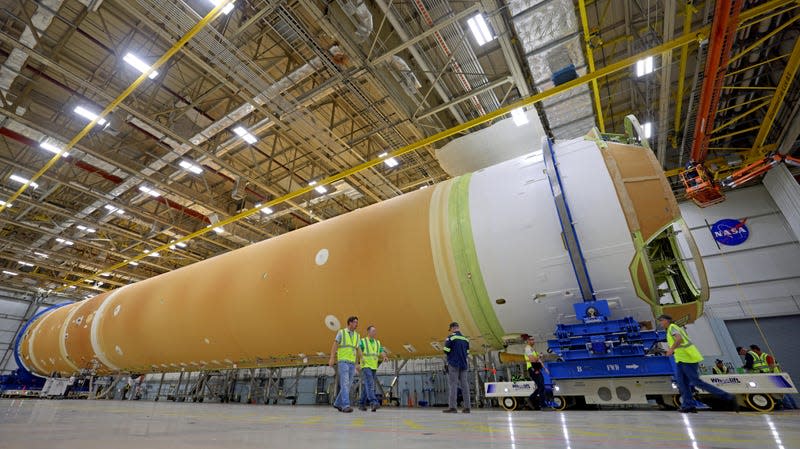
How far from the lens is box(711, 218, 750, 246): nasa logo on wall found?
41.2 ft

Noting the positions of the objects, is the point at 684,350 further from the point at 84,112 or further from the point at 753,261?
the point at 84,112

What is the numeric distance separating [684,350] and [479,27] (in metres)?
6.02

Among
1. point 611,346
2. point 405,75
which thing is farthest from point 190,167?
point 611,346

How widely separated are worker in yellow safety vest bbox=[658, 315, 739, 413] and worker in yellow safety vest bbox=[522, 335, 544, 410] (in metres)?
1.42

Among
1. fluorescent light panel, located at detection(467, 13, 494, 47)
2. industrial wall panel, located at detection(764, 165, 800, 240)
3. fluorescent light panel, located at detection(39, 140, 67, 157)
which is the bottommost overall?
industrial wall panel, located at detection(764, 165, 800, 240)

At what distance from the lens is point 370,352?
17.9 feet

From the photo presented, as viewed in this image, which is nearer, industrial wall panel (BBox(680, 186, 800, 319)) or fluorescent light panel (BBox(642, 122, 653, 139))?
fluorescent light panel (BBox(642, 122, 653, 139))

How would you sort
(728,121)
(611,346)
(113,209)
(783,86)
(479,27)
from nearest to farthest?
(611,346), (479,27), (783,86), (728,121), (113,209)

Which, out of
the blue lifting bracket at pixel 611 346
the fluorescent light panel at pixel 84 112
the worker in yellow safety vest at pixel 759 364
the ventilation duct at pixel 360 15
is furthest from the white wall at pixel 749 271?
the fluorescent light panel at pixel 84 112

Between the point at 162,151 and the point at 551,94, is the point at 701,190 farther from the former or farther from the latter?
the point at 162,151

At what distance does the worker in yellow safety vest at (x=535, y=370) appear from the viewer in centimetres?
461

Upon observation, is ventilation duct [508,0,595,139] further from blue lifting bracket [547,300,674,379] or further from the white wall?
the white wall

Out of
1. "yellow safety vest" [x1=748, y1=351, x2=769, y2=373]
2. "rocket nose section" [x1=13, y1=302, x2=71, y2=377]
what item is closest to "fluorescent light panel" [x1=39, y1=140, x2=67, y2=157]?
"rocket nose section" [x1=13, y1=302, x2=71, y2=377]

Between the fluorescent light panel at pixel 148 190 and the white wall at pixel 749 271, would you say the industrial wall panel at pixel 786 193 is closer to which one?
the white wall at pixel 749 271
